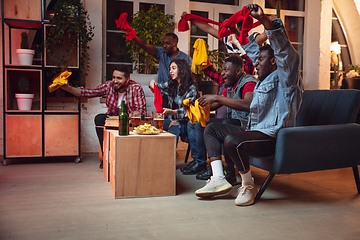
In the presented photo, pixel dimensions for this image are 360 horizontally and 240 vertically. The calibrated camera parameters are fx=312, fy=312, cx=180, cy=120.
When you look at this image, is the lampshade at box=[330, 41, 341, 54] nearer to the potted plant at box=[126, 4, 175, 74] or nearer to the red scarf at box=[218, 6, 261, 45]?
the potted plant at box=[126, 4, 175, 74]

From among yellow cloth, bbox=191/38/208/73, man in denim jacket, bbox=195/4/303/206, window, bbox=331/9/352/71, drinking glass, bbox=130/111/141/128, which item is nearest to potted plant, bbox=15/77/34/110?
drinking glass, bbox=130/111/141/128

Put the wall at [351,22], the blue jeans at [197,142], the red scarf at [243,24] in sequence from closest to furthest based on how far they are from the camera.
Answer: the red scarf at [243,24] → the blue jeans at [197,142] → the wall at [351,22]

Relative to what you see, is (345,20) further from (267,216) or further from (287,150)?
(267,216)

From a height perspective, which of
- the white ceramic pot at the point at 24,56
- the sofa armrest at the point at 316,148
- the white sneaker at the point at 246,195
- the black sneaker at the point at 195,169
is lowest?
the black sneaker at the point at 195,169

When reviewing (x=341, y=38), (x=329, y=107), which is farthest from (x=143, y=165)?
(x=341, y=38)

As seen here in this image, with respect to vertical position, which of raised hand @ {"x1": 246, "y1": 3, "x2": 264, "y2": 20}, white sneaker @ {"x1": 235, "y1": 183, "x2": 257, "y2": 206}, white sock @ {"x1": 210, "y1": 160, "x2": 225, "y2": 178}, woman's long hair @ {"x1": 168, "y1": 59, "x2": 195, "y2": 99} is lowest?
white sneaker @ {"x1": 235, "y1": 183, "x2": 257, "y2": 206}

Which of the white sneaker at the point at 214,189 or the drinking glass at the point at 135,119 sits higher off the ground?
the drinking glass at the point at 135,119

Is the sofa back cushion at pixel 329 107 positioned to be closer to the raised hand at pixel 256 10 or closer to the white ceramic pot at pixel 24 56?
the raised hand at pixel 256 10

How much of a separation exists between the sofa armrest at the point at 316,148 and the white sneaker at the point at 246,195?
8.4 inches

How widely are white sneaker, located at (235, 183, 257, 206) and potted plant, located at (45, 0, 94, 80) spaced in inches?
103

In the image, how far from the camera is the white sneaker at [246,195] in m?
2.21

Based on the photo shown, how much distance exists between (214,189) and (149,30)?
2.83m

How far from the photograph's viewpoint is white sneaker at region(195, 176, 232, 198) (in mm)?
2309

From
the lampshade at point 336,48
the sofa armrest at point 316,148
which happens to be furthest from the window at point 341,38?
the sofa armrest at point 316,148
